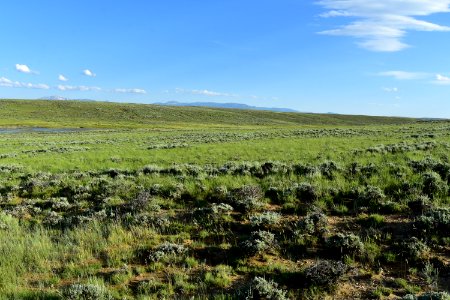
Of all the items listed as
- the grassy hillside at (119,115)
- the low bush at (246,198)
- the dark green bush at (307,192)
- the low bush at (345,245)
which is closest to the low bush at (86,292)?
the low bush at (345,245)

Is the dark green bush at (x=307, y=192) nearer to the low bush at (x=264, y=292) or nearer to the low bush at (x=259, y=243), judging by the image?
the low bush at (x=259, y=243)

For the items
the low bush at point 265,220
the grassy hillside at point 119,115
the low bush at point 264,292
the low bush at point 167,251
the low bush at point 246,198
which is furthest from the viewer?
→ the grassy hillside at point 119,115

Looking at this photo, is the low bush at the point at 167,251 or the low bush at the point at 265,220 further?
the low bush at the point at 265,220

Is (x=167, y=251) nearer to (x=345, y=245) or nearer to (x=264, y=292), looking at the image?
(x=264, y=292)

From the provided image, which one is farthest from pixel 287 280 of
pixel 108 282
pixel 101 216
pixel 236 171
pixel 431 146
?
pixel 431 146

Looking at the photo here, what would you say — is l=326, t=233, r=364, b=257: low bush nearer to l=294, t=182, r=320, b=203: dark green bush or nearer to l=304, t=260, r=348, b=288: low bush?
l=304, t=260, r=348, b=288: low bush

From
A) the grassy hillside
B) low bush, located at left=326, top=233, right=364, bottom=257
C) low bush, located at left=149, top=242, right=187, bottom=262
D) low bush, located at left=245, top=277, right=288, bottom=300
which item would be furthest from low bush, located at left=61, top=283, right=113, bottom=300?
the grassy hillside

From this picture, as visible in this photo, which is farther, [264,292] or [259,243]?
[259,243]

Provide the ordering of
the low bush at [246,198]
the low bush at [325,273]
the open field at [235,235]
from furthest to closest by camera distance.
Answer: the low bush at [246,198], the open field at [235,235], the low bush at [325,273]

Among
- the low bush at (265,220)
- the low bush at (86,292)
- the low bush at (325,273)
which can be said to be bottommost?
the low bush at (86,292)

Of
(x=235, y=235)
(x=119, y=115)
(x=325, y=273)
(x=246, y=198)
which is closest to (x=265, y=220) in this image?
(x=235, y=235)

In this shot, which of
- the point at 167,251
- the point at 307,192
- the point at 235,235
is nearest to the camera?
the point at 167,251

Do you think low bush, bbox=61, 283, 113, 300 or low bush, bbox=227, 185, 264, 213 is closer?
low bush, bbox=61, 283, 113, 300

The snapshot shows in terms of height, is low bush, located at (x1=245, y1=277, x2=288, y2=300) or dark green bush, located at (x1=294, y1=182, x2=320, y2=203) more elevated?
dark green bush, located at (x1=294, y1=182, x2=320, y2=203)
